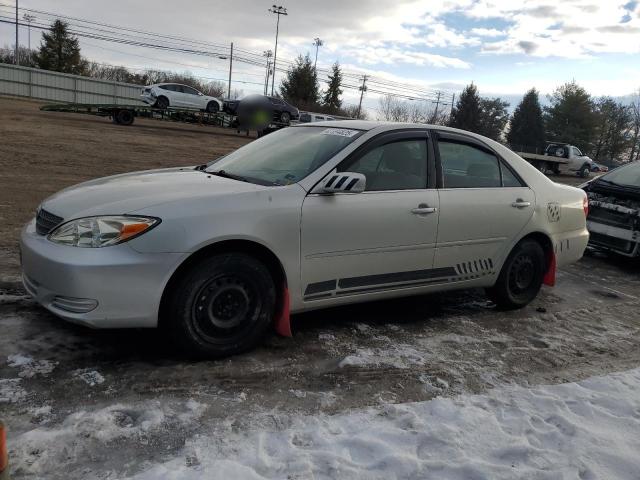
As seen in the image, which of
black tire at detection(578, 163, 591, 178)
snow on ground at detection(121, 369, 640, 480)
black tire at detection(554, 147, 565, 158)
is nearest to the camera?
snow on ground at detection(121, 369, 640, 480)

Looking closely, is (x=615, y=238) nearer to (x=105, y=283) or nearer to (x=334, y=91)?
(x=105, y=283)

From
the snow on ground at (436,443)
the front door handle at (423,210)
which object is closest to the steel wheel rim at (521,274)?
the front door handle at (423,210)

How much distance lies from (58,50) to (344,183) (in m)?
65.8

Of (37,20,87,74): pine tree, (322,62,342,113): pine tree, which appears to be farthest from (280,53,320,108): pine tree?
(37,20,87,74): pine tree

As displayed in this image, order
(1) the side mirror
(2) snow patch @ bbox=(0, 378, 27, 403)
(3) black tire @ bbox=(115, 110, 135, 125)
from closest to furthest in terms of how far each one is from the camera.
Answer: (2) snow patch @ bbox=(0, 378, 27, 403) → (1) the side mirror → (3) black tire @ bbox=(115, 110, 135, 125)

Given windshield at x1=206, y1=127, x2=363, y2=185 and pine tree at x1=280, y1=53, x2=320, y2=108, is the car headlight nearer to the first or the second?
windshield at x1=206, y1=127, x2=363, y2=185

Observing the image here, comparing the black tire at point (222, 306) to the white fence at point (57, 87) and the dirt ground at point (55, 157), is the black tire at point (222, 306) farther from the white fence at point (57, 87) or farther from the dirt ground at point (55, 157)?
the white fence at point (57, 87)

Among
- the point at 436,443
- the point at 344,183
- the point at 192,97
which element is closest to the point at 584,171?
the point at 192,97

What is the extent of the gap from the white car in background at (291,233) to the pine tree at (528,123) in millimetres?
68727

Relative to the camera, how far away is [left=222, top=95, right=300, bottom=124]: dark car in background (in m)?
30.6

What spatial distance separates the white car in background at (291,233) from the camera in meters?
3.23

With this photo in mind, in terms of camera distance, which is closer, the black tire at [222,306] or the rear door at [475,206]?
the black tire at [222,306]

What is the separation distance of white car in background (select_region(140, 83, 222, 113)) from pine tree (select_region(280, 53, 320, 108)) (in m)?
27.2

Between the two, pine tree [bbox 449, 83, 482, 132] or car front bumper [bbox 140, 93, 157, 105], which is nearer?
car front bumper [bbox 140, 93, 157, 105]
